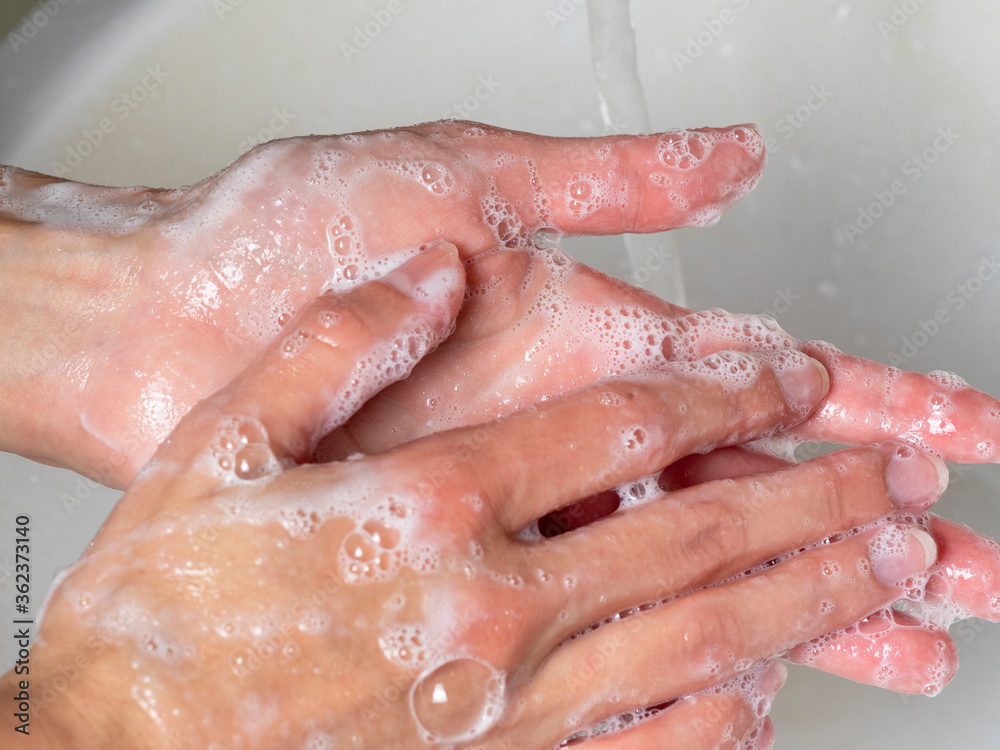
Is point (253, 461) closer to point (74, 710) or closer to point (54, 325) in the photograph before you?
point (74, 710)

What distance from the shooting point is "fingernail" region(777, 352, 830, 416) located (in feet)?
2.43

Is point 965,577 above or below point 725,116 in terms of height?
below

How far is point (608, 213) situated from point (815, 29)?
733 millimetres

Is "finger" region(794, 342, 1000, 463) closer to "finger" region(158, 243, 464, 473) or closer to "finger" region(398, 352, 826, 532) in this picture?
"finger" region(398, 352, 826, 532)

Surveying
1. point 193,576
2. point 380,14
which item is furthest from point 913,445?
point 380,14

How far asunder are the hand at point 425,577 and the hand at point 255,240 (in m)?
0.10

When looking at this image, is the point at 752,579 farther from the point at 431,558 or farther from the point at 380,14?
the point at 380,14

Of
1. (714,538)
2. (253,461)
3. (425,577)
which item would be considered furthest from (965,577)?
(253,461)

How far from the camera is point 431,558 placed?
0.55 metres

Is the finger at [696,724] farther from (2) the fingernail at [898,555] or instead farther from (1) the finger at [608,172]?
(1) the finger at [608,172]

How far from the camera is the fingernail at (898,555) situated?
699 millimetres

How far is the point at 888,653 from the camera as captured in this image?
72 cm

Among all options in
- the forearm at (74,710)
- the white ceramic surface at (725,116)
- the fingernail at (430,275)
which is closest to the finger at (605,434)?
the fingernail at (430,275)

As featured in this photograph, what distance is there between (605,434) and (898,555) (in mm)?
277
